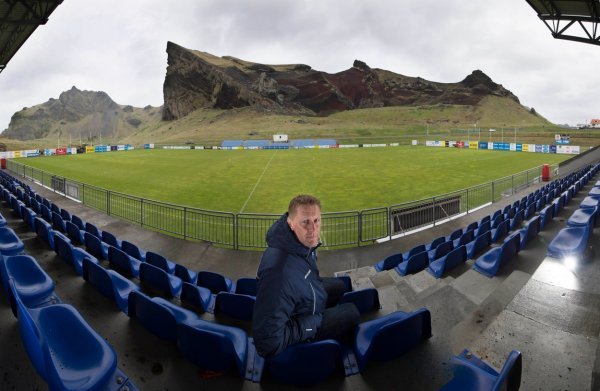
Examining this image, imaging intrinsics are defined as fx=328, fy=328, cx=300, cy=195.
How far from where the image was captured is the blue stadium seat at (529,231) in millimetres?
6852

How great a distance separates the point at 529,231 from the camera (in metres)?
7.11

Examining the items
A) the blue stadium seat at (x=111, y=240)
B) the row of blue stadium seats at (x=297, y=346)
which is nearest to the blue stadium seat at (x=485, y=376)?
the row of blue stadium seats at (x=297, y=346)

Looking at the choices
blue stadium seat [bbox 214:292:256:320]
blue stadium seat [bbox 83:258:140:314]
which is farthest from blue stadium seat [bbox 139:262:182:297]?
blue stadium seat [bbox 214:292:256:320]

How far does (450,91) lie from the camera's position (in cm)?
18750

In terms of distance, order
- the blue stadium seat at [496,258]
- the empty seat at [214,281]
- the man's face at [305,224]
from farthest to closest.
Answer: the blue stadium seat at [496,258] < the empty seat at [214,281] < the man's face at [305,224]

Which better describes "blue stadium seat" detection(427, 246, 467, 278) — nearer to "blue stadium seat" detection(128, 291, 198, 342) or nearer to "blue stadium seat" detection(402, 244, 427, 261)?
"blue stadium seat" detection(402, 244, 427, 261)

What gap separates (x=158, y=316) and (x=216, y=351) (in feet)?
3.04

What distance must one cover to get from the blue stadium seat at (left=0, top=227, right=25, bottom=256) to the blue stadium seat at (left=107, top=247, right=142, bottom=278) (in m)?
1.39

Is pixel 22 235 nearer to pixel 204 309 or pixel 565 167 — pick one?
pixel 204 309

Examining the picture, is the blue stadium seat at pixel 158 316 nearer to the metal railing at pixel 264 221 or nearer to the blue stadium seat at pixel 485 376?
the blue stadium seat at pixel 485 376

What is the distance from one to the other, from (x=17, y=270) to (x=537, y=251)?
892 centimetres

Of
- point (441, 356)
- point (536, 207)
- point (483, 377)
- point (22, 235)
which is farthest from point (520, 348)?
point (22, 235)

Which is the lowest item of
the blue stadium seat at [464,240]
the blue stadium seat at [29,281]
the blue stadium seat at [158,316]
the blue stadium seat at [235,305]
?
the blue stadium seat at [464,240]

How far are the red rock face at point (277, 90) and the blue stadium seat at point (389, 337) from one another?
150809 millimetres
